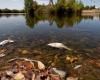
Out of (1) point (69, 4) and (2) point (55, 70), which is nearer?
(2) point (55, 70)

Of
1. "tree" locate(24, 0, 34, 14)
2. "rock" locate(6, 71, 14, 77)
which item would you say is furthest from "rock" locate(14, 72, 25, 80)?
"tree" locate(24, 0, 34, 14)

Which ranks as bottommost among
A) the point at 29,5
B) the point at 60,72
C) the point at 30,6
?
the point at 60,72

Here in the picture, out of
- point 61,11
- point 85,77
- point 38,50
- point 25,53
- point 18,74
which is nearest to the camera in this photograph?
point 18,74

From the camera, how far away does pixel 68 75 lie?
1385cm

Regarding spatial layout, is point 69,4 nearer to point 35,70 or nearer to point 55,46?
point 55,46

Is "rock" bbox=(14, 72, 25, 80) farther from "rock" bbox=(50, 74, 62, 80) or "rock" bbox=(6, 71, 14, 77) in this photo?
"rock" bbox=(50, 74, 62, 80)

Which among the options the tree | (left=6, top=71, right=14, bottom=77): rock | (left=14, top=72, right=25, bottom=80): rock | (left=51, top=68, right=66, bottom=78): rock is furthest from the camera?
the tree

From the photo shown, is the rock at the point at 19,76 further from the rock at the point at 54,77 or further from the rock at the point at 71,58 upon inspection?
the rock at the point at 71,58

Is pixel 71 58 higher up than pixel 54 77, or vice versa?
pixel 54 77

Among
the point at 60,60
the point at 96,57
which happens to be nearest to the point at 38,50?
the point at 60,60

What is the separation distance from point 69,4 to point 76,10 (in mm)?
6513

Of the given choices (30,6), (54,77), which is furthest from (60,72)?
(30,6)

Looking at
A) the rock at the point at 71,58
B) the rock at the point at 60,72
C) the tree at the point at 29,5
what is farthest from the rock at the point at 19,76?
the tree at the point at 29,5

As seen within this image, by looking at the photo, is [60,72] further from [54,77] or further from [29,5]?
[29,5]
